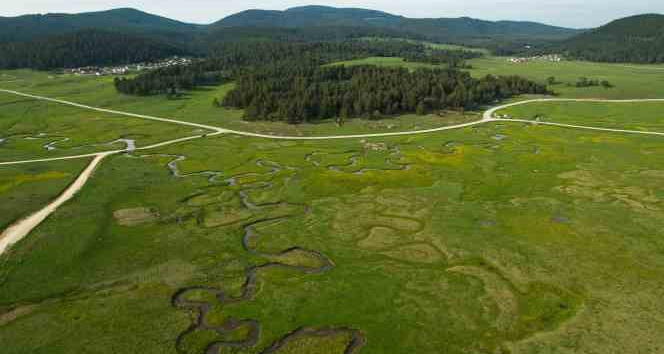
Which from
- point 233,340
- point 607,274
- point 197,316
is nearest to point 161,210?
point 197,316

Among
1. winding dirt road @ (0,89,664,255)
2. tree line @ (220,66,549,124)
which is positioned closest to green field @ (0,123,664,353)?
winding dirt road @ (0,89,664,255)

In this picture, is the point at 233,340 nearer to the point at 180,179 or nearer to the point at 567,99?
the point at 180,179

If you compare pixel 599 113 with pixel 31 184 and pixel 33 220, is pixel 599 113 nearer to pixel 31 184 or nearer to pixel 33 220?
pixel 33 220

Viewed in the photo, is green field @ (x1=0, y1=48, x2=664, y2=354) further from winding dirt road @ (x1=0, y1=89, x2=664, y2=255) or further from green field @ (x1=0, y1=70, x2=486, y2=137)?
green field @ (x1=0, y1=70, x2=486, y2=137)

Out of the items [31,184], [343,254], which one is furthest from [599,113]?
[31,184]

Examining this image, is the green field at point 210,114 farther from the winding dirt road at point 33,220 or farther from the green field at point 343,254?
the winding dirt road at point 33,220
